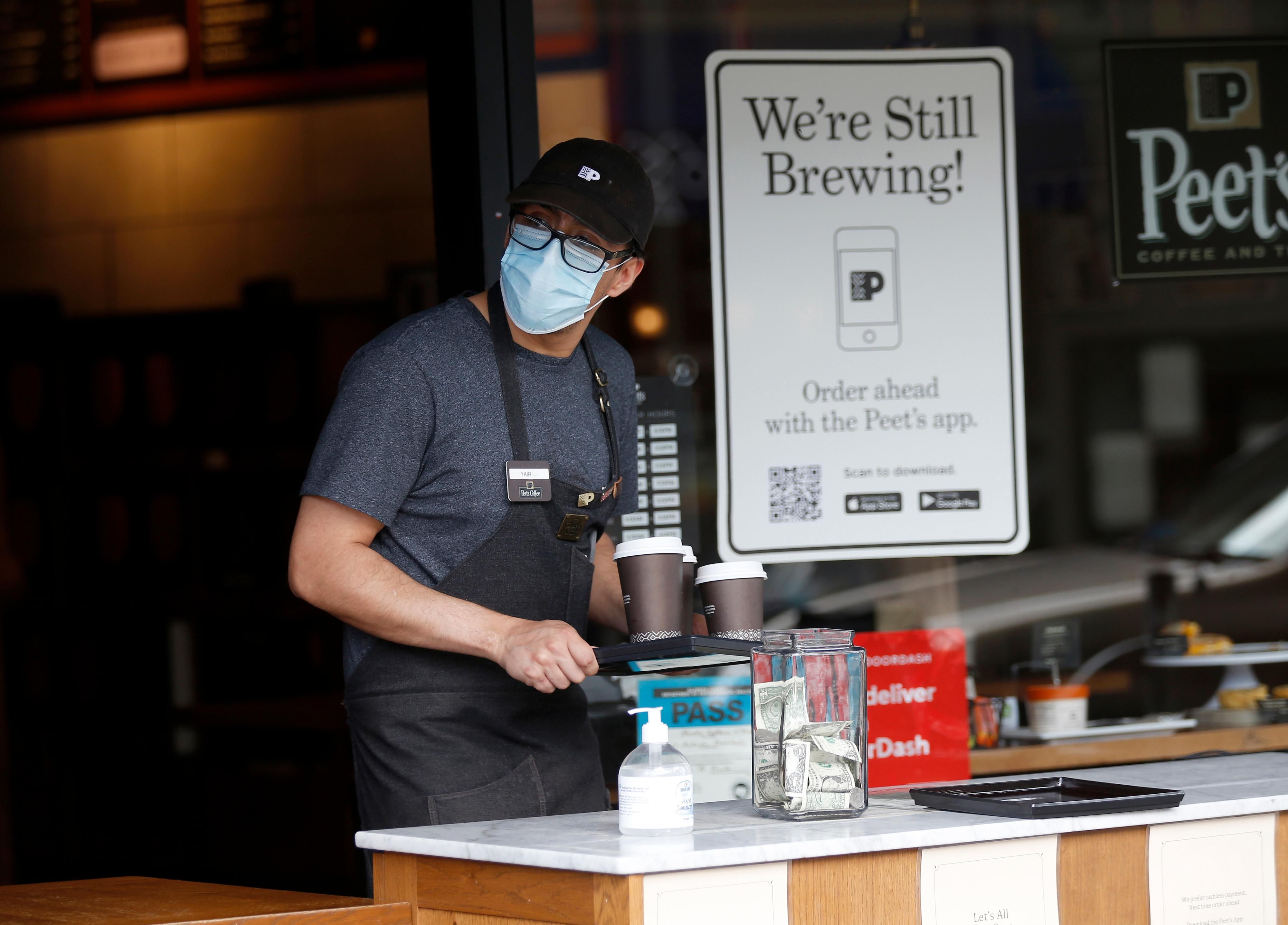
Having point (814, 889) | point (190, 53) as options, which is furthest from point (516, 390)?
point (190, 53)

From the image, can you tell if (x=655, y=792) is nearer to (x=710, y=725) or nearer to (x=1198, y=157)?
(x=710, y=725)

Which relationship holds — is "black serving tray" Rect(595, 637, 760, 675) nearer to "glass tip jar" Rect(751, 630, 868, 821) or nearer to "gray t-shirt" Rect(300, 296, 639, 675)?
"glass tip jar" Rect(751, 630, 868, 821)

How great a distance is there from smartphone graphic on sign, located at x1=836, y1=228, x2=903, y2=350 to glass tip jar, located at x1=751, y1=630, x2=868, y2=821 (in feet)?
5.45

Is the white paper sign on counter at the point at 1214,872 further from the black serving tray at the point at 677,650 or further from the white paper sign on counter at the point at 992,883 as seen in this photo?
the black serving tray at the point at 677,650

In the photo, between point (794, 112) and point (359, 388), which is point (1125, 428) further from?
point (359, 388)

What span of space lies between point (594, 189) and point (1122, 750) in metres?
2.06

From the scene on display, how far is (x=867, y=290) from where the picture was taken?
11.7ft

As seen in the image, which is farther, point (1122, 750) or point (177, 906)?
point (1122, 750)

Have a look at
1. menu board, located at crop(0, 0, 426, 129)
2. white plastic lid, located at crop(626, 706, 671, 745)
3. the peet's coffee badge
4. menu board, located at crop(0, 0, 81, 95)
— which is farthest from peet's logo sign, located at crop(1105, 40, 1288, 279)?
menu board, located at crop(0, 0, 81, 95)

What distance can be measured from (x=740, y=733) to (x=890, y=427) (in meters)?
0.76

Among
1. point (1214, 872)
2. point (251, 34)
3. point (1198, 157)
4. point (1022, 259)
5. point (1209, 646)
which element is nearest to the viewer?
point (1214, 872)

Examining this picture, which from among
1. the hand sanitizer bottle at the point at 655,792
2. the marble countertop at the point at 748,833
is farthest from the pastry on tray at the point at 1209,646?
the hand sanitizer bottle at the point at 655,792

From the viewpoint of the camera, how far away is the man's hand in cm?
213

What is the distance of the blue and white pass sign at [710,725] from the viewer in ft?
11.3
